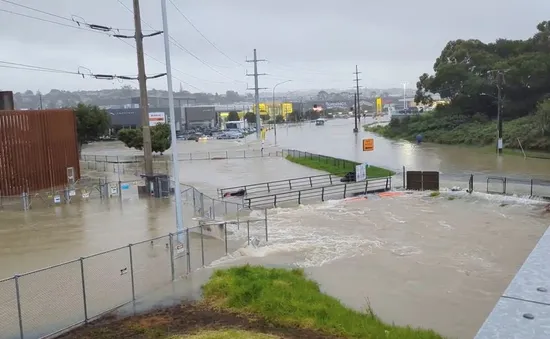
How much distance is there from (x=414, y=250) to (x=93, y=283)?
33.7 ft

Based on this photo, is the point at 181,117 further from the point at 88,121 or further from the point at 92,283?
the point at 92,283

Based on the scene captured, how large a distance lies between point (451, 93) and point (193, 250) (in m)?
81.6

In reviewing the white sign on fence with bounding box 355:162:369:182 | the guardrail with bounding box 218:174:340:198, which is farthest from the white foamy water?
the guardrail with bounding box 218:174:340:198

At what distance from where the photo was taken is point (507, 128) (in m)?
65.4

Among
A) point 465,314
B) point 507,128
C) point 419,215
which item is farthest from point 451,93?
point 465,314

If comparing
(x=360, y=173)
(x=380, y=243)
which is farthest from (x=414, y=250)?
(x=360, y=173)

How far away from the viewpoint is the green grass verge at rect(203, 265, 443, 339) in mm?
9867

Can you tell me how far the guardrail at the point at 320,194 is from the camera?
28592 millimetres

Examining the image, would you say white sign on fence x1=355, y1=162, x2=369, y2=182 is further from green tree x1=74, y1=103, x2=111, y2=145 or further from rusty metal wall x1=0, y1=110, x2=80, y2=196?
green tree x1=74, y1=103, x2=111, y2=145

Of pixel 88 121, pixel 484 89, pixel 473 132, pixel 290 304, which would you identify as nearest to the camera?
pixel 290 304

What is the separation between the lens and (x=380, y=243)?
18.9m

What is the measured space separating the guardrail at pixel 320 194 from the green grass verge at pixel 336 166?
3.63m

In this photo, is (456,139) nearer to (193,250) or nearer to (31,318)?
(193,250)

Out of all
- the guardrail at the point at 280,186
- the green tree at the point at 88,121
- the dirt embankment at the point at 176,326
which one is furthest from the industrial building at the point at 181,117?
the dirt embankment at the point at 176,326
